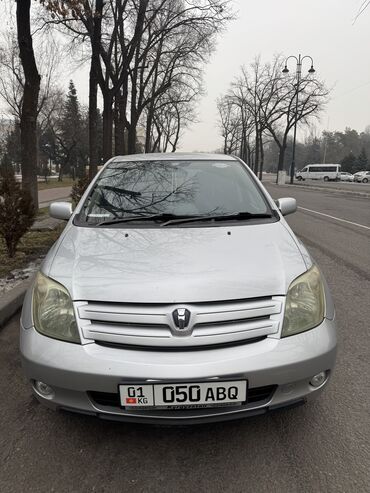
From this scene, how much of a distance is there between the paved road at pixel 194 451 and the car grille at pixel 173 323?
2.21 feet

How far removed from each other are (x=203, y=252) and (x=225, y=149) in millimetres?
68168

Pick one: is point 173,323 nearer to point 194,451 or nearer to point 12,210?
point 194,451

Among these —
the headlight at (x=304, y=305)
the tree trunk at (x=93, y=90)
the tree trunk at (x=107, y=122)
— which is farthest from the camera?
the tree trunk at (x=107, y=122)

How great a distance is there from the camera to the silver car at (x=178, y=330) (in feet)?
6.60

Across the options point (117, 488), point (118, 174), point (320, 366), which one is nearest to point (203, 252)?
point (320, 366)

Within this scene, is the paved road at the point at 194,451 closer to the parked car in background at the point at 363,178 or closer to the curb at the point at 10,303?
the curb at the point at 10,303

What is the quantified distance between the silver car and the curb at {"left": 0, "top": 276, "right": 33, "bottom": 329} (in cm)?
177

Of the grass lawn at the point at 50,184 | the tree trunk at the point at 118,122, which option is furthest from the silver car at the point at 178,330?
the grass lawn at the point at 50,184

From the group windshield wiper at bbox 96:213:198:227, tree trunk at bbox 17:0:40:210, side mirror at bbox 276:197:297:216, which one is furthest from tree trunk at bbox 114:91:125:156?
windshield wiper at bbox 96:213:198:227

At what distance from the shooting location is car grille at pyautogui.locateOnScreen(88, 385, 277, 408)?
209cm

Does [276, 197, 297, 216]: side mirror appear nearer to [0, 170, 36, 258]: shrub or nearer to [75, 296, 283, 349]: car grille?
[75, 296, 283, 349]: car grille

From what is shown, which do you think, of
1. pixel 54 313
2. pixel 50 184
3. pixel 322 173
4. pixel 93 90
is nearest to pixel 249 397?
pixel 54 313

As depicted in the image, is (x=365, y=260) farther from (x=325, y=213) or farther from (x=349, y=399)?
Result: (x=325, y=213)

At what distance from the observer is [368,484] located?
6.70ft
